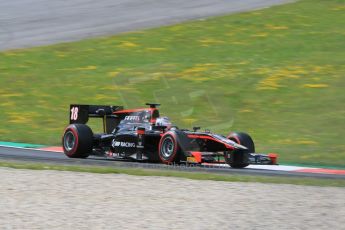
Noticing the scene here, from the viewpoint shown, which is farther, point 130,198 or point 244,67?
point 244,67

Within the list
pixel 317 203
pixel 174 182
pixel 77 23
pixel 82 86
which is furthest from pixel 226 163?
pixel 77 23

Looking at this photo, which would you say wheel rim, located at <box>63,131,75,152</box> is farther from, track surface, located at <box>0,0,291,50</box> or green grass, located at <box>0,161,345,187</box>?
track surface, located at <box>0,0,291,50</box>

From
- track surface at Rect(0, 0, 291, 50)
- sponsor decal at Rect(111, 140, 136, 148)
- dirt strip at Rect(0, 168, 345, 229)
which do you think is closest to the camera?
dirt strip at Rect(0, 168, 345, 229)

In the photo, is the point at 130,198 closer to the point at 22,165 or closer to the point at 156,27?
the point at 22,165

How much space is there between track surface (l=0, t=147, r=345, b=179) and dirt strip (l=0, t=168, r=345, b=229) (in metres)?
1.78

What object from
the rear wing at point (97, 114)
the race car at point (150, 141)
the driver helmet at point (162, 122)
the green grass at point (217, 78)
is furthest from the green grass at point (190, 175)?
the green grass at point (217, 78)

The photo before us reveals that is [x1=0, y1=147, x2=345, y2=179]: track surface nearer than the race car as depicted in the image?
Yes

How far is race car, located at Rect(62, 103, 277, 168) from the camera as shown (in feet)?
42.1

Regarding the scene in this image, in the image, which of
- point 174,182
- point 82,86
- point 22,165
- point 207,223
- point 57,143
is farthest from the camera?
point 82,86

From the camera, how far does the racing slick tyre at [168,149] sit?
12.7 m

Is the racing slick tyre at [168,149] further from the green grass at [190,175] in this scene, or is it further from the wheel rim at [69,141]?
the wheel rim at [69,141]

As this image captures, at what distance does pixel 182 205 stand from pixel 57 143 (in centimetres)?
848

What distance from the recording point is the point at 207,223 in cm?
777

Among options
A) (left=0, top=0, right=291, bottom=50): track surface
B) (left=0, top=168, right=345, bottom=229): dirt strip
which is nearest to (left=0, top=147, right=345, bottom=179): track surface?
(left=0, top=168, right=345, bottom=229): dirt strip
